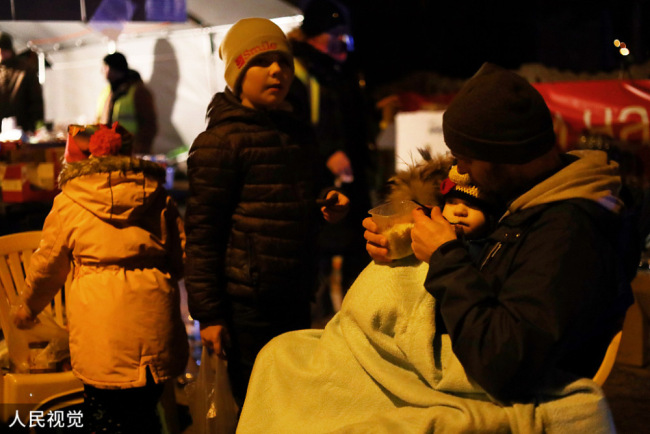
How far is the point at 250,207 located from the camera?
7.85ft

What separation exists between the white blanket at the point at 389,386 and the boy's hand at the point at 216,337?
529 millimetres

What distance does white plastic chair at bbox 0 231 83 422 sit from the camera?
9.14ft

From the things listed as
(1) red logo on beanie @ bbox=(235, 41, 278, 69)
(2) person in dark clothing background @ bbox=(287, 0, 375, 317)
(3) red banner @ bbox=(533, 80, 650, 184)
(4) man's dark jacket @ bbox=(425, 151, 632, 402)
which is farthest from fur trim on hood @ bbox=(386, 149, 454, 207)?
(3) red banner @ bbox=(533, 80, 650, 184)

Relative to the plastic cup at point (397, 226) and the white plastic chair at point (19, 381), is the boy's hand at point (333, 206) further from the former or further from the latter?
the white plastic chair at point (19, 381)

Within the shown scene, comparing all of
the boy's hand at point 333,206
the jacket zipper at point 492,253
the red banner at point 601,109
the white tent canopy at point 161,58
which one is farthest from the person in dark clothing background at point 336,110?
the white tent canopy at point 161,58

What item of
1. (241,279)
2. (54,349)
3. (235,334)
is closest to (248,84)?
(241,279)

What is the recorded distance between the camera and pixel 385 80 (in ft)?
30.2

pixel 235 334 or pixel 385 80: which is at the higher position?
pixel 385 80

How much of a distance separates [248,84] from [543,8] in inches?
230

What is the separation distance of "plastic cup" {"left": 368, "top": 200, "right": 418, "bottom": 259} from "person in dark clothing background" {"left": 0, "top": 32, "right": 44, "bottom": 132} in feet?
14.6

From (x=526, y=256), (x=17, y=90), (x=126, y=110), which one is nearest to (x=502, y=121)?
(x=526, y=256)

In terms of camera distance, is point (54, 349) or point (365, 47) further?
point (365, 47)

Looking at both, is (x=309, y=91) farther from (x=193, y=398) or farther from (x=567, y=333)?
(x=567, y=333)

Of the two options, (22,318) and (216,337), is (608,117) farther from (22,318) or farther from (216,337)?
(22,318)
